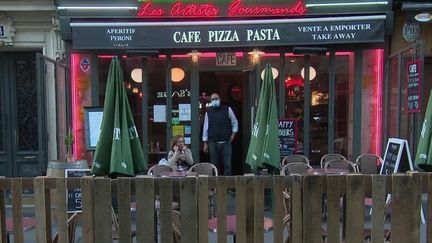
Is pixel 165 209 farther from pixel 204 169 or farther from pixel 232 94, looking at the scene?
pixel 232 94

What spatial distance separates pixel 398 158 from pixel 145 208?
3579mm

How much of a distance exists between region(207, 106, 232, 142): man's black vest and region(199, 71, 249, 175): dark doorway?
1.83 feet

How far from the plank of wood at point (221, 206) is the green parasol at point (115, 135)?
4.32 ft

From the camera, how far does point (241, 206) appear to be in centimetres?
312

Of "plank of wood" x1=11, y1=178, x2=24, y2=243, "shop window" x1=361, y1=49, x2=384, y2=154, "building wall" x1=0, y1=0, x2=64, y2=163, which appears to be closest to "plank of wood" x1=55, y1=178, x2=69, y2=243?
"plank of wood" x1=11, y1=178, x2=24, y2=243

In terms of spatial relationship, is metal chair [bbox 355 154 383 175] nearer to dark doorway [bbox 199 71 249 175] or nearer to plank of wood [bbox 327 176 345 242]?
dark doorway [bbox 199 71 249 175]

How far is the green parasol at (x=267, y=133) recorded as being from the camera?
5.08m

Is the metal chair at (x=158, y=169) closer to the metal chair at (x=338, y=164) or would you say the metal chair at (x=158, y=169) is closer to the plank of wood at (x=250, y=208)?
the metal chair at (x=338, y=164)

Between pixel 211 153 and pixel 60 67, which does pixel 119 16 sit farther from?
pixel 211 153

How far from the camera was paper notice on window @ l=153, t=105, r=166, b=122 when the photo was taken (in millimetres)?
8461

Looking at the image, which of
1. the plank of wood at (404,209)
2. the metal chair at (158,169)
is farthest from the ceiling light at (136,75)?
the plank of wood at (404,209)

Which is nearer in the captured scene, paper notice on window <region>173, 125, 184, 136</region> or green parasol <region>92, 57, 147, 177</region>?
green parasol <region>92, 57, 147, 177</region>

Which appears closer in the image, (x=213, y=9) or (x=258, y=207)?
(x=258, y=207)

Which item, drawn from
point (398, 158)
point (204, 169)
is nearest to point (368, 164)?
point (398, 158)
